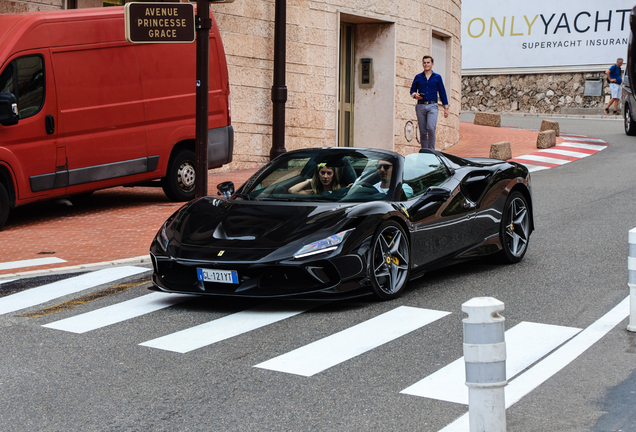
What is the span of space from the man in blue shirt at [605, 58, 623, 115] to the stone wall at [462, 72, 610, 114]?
1520 millimetres

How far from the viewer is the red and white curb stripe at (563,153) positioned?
1830 cm

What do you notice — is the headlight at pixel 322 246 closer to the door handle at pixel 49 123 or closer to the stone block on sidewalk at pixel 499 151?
the door handle at pixel 49 123

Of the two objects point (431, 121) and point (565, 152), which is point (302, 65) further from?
point (565, 152)

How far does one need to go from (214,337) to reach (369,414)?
1809 mm

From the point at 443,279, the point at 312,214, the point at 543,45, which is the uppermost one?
the point at 543,45

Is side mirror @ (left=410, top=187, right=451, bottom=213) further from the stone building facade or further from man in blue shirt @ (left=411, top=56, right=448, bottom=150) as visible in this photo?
the stone building facade

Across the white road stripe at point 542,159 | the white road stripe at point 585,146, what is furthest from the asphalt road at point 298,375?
the white road stripe at point 585,146

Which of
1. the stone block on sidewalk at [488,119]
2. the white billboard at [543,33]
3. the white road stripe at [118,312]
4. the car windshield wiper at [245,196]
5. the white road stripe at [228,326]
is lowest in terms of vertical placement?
the white road stripe at [118,312]

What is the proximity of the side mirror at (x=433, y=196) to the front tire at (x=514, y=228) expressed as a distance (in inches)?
41.5

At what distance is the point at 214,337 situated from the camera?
5883mm

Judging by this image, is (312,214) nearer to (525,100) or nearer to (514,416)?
(514,416)

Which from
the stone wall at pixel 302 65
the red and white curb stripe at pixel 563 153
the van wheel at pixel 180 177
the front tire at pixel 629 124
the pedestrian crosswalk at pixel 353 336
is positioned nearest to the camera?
the pedestrian crosswalk at pixel 353 336

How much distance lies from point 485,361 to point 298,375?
1726mm

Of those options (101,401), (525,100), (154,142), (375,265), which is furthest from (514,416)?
(525,100)
